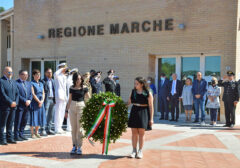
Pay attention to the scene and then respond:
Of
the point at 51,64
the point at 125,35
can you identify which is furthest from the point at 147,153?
the point at 51,64

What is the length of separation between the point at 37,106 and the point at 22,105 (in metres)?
0.55

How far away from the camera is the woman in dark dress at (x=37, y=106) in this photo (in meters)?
9.20

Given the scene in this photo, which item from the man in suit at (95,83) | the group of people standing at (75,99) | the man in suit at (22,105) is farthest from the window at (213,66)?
the man in suit at (22,105)

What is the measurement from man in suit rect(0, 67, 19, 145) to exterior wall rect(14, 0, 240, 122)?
749 centimetres

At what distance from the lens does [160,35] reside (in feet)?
47.5

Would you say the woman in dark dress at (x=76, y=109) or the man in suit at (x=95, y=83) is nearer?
the woman in dark dress at (x=76, y=109)

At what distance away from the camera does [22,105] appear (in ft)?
29.0

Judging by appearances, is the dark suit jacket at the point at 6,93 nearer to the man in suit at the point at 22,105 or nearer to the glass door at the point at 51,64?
the man in suit at the point at 22,105

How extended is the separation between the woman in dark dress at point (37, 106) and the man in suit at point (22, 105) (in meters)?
0.21

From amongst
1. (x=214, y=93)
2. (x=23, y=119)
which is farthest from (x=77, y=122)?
(x=214, y=93)

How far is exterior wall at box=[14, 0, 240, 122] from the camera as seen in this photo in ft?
43.4

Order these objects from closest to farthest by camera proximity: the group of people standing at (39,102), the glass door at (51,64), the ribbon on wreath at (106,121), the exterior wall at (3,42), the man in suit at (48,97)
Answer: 1. the ribbon on wreath at (106,121)
2. the group of people standing at (39,102)
3. the man in suit at (48,97)
4. the glass door at (51,64)
5. the exterior wall at (3,42)

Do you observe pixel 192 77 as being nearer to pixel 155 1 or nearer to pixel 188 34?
pixel 188 34

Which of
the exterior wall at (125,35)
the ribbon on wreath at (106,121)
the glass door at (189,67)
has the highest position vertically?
the exterior wall at (125,35)
